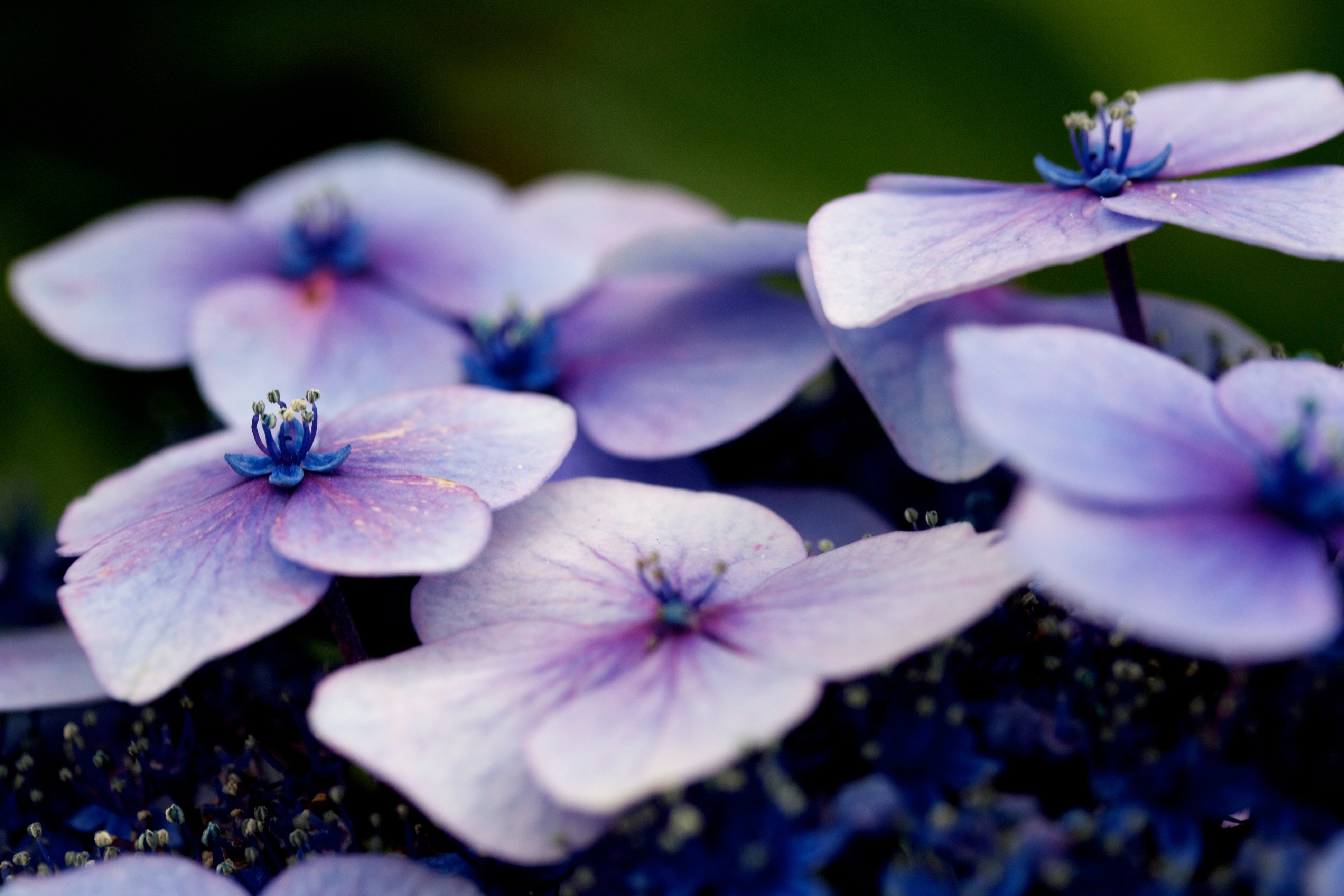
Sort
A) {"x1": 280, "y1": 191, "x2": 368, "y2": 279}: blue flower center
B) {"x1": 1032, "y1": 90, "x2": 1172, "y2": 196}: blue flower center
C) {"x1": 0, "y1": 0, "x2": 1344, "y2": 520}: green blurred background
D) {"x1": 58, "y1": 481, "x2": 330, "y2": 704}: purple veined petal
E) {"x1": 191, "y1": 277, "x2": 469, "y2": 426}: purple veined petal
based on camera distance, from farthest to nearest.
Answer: {"x1": 0, "y1": 0, "x2": 1344, "y2": 520}: green blurred background, {"x1": 280, "y1": 191, "x2": 368, "y2": 279}: blue flower center, {"x1": 191, "y1": 277, "x2": 469, "y2": 426}: purple veined petal, {"x1": 1032, "y1": 90, "x2": 1172, "y2": 196}: blue flower center, {"x1": 58, "y1": 481, "x2": 330, "y2": 704}: purple veined petal

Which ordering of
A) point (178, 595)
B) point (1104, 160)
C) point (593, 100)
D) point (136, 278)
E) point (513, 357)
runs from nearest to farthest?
1. point (178, 595)
2. point (1104, 160)
3. point (513, 357)
4. point (136, 278)
5. point (593, 100)

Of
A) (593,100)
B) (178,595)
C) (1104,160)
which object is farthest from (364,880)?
(593,100)

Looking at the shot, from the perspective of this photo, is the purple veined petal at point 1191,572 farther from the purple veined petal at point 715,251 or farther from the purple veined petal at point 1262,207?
the purple veined petal at point 715,251

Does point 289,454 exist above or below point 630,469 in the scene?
above

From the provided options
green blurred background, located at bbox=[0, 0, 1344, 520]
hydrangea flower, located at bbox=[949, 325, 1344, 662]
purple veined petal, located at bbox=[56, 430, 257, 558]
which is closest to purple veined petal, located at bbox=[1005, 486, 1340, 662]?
hydrangea flower, located at bbox=[949, 325, 1344, 662]

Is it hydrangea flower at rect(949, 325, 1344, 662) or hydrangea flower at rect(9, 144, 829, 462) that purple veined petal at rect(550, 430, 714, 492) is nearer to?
hydrangea flower at rect(9, 144, 829, 462)

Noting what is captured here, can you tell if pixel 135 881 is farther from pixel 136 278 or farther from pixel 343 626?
pixel 136 278

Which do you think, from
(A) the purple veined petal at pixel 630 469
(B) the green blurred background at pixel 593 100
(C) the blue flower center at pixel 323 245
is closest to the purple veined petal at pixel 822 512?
(A) the purple veined petal at pixel 630 469
